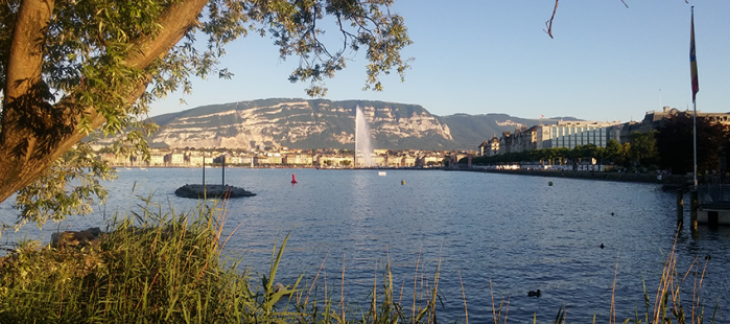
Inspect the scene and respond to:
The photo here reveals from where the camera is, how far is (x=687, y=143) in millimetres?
64938

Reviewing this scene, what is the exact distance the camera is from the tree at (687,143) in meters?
62.9

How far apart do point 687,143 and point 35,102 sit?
234 feet

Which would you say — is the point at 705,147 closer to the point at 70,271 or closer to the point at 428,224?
the point at 428,224

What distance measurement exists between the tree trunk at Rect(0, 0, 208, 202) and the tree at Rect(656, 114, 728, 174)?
67.2 m

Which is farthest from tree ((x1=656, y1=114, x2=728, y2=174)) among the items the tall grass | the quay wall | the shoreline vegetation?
the tall grass

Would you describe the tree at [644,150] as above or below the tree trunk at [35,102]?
above

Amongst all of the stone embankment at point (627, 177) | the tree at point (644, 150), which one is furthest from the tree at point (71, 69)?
the tree at point (644, 150)

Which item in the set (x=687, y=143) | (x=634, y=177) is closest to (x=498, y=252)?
(x=687, y=143)

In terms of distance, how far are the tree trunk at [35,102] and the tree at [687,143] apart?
67.2m

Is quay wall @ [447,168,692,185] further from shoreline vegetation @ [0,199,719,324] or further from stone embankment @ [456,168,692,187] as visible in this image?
shoreline vegetation @ [0,199,719,324]

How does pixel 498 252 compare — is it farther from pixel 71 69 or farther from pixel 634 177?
pixel 634 177

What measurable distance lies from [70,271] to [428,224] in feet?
90.5

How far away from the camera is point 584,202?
5141cm

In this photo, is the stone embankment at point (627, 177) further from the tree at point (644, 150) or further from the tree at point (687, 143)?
the tree at point (644, 150)
